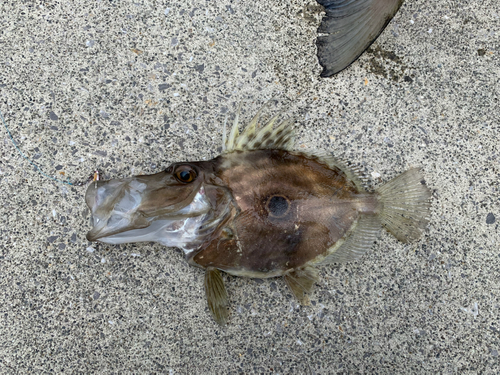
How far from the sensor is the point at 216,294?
225 centimetres

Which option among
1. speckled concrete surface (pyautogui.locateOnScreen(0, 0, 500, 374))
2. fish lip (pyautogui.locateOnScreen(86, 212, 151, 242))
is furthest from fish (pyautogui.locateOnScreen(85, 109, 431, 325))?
speckled concrete surface (pyautogui.locateOnScreen(0, 0, 500, 374))

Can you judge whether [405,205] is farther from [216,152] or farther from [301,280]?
[216,152]

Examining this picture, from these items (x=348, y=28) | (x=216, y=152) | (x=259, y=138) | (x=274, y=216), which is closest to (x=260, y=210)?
(x=274, y=216)

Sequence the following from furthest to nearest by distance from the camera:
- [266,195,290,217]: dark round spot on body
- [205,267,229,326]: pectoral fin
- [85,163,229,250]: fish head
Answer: [205,267,229,326]: pectoral fin → [266,195,290,217]: dark round spot on body → [85,163,229,250]: fish head

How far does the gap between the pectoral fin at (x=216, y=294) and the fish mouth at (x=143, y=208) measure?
347mm

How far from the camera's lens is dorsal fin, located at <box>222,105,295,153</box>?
2199 millimetres

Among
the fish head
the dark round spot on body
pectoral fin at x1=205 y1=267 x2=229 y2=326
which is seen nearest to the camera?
A: the fish head

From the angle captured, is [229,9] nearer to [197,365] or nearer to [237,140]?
[237,140]

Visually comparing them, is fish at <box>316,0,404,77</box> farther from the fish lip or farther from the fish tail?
the fish lip

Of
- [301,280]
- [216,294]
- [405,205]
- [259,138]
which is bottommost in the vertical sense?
[216,294]

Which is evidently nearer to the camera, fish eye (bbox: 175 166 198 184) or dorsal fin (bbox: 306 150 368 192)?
fish eye (bbox: 175 166 198 184)

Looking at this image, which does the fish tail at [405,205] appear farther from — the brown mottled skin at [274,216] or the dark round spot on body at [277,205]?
the dark round spot on body at [277,205]

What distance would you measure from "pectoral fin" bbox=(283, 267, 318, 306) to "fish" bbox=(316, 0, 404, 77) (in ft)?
4.42

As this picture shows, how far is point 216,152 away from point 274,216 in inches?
25.2
